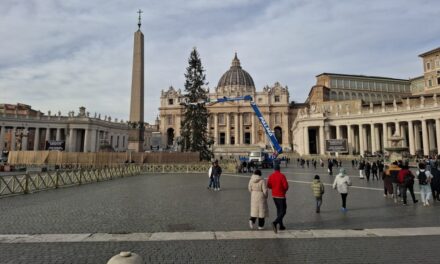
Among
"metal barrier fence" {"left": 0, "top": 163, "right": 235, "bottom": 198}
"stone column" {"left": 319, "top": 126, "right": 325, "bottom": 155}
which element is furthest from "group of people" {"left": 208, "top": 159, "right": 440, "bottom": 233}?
"stone column" {"left": 319, "top": 126, "right": 325, "bottom": 155}

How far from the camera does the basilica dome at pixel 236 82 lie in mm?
103000

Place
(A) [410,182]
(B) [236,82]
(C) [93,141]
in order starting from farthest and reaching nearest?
(B) [236,82], (C) [93,141], (A) [410,182]

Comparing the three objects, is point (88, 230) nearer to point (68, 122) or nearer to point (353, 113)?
point (353, 113)

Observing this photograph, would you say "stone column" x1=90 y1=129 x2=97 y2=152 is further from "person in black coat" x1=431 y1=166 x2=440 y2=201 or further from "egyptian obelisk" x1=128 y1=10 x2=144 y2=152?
"person in black coat" x1=431 y1=166 x2=440 y2=201

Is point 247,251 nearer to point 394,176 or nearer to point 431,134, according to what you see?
point 394,176

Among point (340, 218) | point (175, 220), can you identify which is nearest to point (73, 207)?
point (175, 220)

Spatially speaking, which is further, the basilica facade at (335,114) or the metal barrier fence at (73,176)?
the basilica facade at (335,114)

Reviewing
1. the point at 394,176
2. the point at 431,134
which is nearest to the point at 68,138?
the point at 394,176

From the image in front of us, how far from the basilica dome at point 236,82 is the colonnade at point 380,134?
3807cm

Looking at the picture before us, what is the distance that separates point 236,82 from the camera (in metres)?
107

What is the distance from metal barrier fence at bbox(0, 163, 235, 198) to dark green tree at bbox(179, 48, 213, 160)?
24.2ft

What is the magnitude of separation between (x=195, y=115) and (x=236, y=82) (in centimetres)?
7041

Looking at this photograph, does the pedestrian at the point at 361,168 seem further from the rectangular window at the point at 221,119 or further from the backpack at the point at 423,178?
the rectangular window at the point at 221,119

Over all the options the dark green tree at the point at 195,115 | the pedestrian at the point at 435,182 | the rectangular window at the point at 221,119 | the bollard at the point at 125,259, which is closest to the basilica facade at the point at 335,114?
the rectangular window at the point at 221,119
